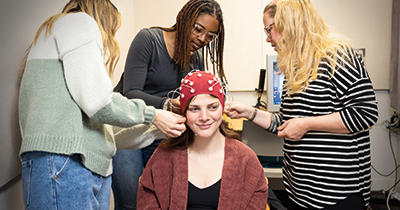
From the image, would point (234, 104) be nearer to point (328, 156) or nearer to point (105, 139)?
point (328, 156)

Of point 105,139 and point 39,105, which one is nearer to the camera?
point 39,105

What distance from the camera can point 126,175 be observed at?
1.68 meters

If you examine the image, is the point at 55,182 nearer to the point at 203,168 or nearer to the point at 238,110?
the point at 203,168

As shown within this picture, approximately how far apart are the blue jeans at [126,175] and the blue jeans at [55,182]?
580 millimetres

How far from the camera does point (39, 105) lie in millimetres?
1018

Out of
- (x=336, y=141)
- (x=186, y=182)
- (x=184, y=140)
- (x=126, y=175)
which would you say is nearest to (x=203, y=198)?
(x=186, y=182)

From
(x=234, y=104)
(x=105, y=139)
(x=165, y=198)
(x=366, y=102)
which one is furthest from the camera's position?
(x=234, y=104)

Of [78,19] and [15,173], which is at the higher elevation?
[78,19]

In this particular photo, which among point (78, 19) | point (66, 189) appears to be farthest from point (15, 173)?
point (78, 19)

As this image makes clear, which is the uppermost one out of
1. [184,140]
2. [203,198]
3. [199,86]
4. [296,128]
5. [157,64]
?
[157,64]

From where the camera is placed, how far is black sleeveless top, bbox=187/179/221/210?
1.47 meters

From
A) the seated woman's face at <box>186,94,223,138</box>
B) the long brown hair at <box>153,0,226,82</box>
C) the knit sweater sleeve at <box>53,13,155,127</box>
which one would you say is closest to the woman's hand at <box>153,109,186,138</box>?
the seated woman's face at <box>186,94,223,138</box>

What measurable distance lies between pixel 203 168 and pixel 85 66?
82 centimetres

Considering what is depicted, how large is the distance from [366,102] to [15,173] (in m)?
1.59
